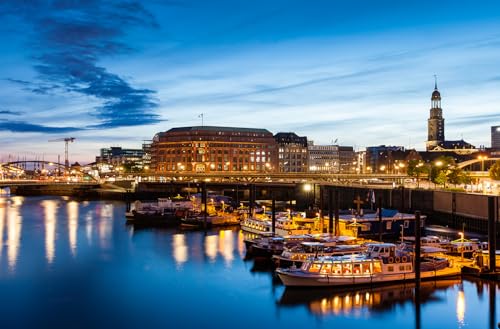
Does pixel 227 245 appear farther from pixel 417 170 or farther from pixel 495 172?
pixel 417 170

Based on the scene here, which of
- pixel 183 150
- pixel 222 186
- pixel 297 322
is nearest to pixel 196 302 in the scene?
pixel 297 322

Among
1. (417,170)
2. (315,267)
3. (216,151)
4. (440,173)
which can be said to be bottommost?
(315,267)

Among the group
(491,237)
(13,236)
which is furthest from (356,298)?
(13,236)

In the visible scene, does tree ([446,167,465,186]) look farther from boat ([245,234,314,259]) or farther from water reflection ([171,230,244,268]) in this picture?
boat ([245,234,314,259])

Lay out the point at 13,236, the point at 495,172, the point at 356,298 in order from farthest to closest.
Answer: the point at 495,172 → the point at 13,236 → the point at 356,298

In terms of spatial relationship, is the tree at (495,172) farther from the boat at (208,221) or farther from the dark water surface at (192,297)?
the dark water surface at (192,297)

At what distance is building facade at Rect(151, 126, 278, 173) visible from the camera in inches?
6590

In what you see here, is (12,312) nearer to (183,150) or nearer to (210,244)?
(210,244)

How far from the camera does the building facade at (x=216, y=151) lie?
167 metres

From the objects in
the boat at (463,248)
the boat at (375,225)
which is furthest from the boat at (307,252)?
the boat at (375,225)

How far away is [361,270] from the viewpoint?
110ft

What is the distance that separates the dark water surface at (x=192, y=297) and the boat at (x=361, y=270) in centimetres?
62

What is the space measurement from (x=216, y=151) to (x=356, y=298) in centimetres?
13799

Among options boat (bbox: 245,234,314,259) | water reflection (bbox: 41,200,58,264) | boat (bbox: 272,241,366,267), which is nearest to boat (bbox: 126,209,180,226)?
water reflection (bbox: 41,200,58,264)
